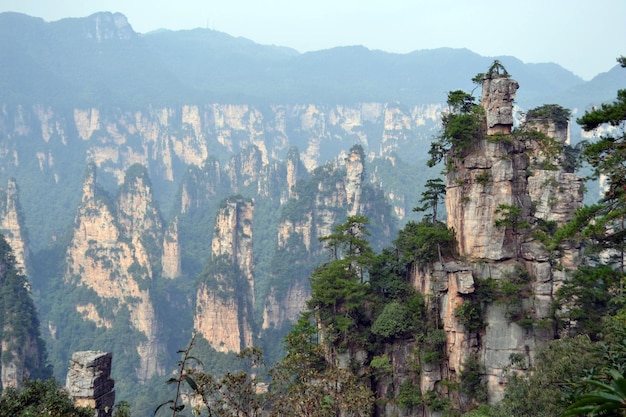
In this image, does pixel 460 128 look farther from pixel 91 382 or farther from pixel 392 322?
pixel 91 382

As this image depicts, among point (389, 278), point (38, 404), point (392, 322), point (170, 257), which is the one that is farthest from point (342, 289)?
point (170, 257)

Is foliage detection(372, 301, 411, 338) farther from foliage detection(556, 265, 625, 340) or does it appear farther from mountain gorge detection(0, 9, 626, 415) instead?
foliage detection(556, 265, 625, 340)

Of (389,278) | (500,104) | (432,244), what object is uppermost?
(500,104)

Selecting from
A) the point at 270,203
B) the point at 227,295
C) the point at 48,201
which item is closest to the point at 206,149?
the point at 48,201

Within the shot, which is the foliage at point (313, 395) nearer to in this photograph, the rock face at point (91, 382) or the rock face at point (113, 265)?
the rock face at point (91, 382)

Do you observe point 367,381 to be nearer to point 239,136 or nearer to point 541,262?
point 541,262

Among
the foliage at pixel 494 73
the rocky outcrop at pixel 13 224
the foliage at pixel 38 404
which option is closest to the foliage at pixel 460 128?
the foliage at pixel 494 73

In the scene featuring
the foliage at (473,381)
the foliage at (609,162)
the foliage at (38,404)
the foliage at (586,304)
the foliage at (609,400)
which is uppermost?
the foliage at (609,162)
